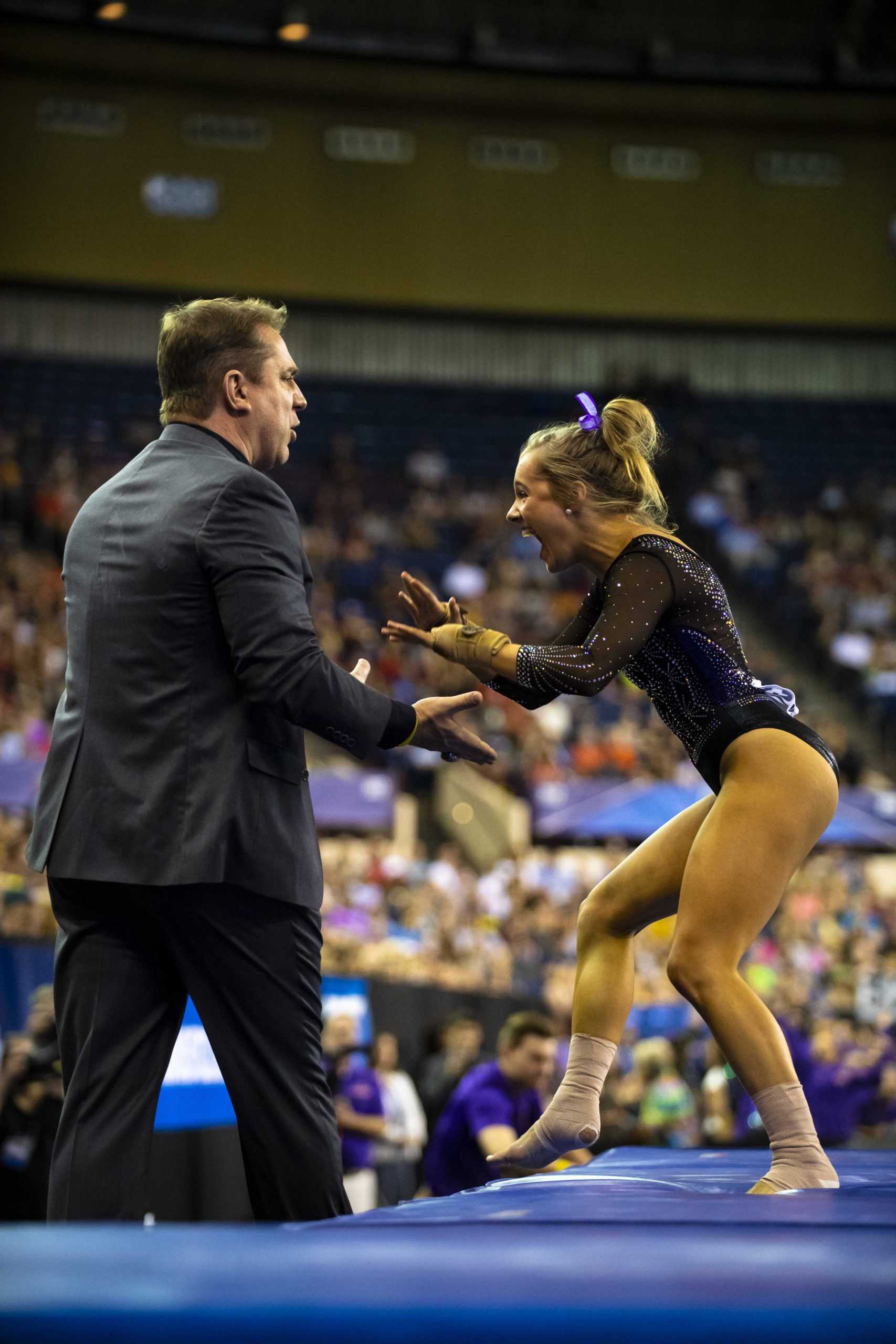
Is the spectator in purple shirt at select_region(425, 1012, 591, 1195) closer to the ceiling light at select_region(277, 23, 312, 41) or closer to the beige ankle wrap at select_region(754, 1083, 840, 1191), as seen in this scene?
the beige ankle wrap at select_region(754, 1083, 840, 1191)

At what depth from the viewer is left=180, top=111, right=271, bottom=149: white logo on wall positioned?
58.4ft

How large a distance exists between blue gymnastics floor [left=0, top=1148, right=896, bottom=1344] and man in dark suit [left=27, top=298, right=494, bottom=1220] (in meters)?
0.77

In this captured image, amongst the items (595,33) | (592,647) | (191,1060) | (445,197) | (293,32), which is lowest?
(191,1060)

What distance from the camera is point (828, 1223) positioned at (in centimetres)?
165

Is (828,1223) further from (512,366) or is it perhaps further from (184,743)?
(512,366)

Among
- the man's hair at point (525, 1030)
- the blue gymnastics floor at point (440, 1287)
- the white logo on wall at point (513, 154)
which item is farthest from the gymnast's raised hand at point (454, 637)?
the white logo on wall at point (513, 154)

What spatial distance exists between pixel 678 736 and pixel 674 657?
163 mm

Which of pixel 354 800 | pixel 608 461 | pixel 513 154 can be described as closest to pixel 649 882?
pixel 608 461

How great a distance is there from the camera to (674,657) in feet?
9.11

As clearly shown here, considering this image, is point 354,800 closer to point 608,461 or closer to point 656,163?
point 608,461

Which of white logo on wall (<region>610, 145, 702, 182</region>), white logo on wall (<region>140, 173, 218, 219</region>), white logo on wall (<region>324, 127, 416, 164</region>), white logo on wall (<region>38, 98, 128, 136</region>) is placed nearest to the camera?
white logo on wall (<region>38, 98, 128, 136</region>)

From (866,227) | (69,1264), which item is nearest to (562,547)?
(69,1264)

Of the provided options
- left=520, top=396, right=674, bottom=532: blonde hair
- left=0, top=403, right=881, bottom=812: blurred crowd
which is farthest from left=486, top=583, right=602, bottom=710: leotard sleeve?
left=0, top=403, right=881, bottom=812: blurred crowd

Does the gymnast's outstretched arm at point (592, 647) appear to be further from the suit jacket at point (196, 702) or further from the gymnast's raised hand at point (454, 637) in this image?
the suit jacket at point (196, 702)
